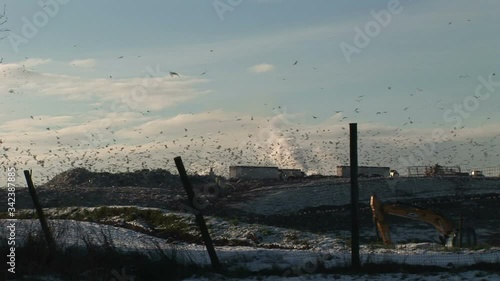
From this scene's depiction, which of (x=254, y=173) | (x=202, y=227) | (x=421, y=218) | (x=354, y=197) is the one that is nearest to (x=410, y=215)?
(x=421, y=218)

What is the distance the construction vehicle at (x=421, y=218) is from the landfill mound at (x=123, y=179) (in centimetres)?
2935

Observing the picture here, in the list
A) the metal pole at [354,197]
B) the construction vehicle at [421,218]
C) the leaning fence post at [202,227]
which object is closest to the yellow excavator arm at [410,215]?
the construction vehicle at [421,218]

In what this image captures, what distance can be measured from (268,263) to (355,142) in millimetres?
3093

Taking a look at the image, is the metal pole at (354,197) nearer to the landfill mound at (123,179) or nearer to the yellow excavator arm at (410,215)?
the yellow excavator arm at (410,215)

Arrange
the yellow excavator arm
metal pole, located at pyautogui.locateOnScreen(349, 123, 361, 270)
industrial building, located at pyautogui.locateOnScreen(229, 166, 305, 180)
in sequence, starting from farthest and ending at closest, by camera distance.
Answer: industrial building, located at pyautogui.locateOnScreen(229, 166, 305, 180) < the yellow excavator arm < metal pole, located at pyautogui.locateOnScreen(349, 123, 361, 270)

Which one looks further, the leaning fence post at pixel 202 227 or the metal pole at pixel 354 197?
the leaning fence post at pixel 202 227

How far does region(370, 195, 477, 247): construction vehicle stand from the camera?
26.5 meters

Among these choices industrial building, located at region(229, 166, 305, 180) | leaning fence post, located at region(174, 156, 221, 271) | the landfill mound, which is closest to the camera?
leaning fence post, located at region(174, 156, 221, 271)

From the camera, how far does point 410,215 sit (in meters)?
28.2

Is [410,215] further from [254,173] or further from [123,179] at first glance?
[254,173]

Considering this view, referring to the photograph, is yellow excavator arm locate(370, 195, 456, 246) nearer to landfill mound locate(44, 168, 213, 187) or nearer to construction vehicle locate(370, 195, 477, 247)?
construction vehicle locate(370, 195, 477, 247)

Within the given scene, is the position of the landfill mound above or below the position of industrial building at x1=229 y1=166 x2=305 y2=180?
below

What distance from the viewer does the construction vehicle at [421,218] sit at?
86.8 feet

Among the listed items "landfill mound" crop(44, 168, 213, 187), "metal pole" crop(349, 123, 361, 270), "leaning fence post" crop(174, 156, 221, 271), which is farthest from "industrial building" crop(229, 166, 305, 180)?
"metal pole" crop(349, 123, 361, 270)
